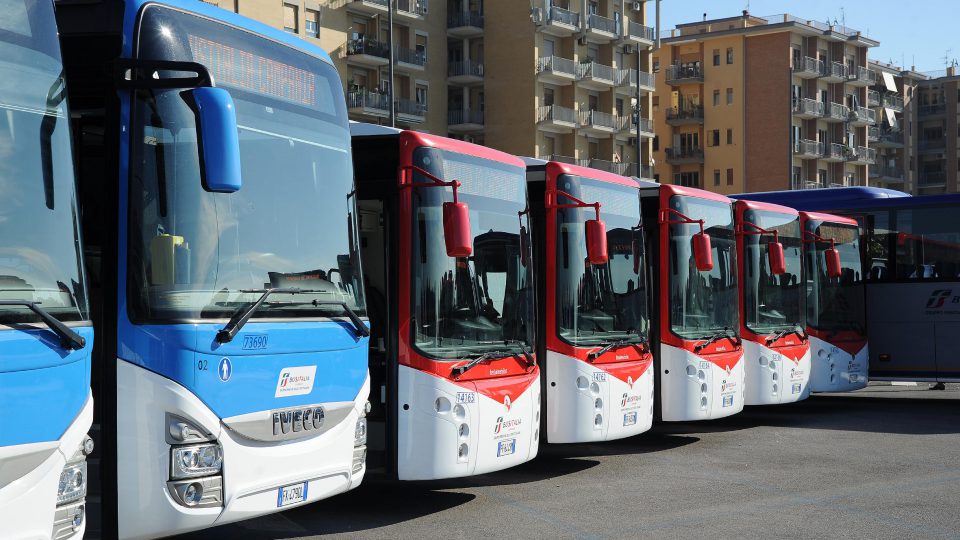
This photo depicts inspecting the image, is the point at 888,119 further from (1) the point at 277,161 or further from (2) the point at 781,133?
(1) the point at 277,161

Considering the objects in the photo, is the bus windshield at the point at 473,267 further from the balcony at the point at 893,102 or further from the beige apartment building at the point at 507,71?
the balcony at the point at 893,102

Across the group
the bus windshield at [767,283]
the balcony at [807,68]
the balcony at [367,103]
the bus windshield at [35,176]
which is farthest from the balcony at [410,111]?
the bus windshield at [35,176]

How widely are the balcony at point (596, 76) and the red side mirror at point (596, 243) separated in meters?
60.0

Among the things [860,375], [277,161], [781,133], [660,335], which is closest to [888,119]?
[781,133]

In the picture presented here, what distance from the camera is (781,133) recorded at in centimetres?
8712

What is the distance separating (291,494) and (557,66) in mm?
63291

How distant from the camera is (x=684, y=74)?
9050 centimetres

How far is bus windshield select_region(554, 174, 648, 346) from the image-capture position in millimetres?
12648

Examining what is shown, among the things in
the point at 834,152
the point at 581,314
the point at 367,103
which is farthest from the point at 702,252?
the point at 834,152

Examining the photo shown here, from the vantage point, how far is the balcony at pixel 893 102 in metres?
107

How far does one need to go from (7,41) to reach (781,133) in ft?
278

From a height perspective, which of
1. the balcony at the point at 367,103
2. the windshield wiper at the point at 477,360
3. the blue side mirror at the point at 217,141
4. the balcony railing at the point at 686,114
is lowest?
the windshield wiper at the point at 477,360

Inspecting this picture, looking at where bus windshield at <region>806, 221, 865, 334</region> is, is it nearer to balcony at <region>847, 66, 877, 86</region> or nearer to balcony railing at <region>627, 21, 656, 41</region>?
balcony railing at <region>627, 21, 656, 41</region>

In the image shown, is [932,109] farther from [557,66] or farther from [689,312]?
[689,312]
